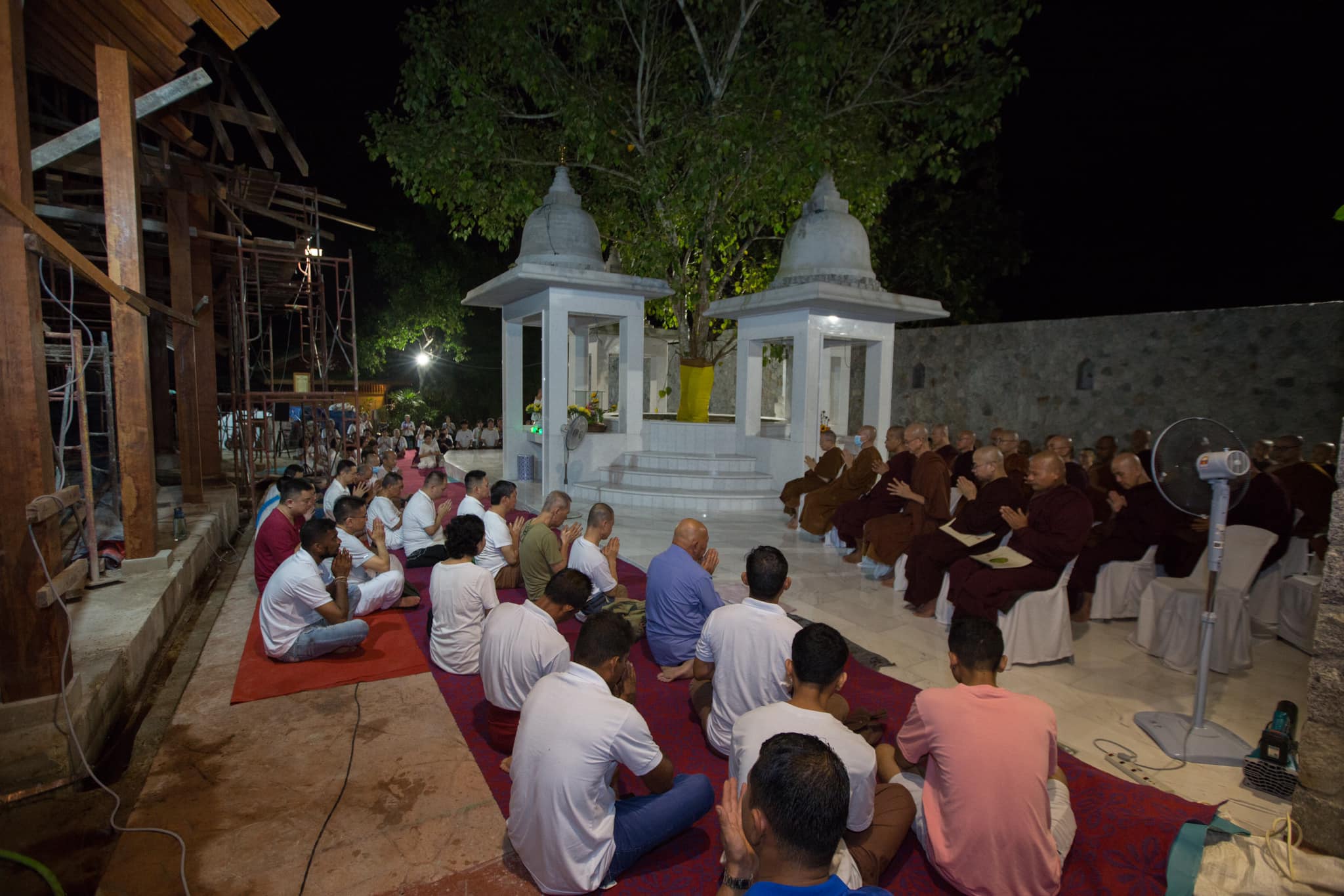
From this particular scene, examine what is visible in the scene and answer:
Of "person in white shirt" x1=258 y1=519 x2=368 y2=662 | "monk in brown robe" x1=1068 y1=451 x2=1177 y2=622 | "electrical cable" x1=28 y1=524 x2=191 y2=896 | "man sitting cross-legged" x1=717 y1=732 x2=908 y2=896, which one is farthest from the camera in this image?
"monk in brown robe" x1=1068 y1=451 x2=1177 y2=622

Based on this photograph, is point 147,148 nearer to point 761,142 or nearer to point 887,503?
point 761,142

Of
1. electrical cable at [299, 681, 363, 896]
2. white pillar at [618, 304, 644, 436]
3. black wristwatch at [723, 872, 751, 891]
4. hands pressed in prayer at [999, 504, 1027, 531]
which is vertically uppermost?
white pillar at [618, 304, 644, 436]

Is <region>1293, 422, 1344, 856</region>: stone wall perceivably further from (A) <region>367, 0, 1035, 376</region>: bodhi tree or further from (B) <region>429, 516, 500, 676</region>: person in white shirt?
(A) <region>367, 0, 1035, 376</region>: bodhi tree

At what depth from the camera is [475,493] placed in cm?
691

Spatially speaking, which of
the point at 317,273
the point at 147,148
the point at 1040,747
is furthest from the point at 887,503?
the point at 317,273

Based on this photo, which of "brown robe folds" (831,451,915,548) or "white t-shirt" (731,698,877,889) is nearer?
"white t-shirt" (731,698,877,889)

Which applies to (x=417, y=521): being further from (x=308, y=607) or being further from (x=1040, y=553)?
(x=1040, y=553)

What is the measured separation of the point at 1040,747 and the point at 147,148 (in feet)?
37.4

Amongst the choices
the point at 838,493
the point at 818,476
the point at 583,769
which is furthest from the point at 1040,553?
the point at 818,476

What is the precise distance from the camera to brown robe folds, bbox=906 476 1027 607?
6.05 meters

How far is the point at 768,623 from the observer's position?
3.42 meters

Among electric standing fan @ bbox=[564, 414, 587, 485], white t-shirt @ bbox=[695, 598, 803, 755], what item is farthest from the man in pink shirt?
electric standing fan @ bbox=[564, 414, 587, 485]

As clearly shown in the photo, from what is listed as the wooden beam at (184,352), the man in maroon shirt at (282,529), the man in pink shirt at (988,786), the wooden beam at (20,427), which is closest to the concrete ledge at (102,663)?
the wooden beam at (20,427)

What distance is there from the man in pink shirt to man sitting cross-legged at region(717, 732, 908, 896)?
888 millimetres
